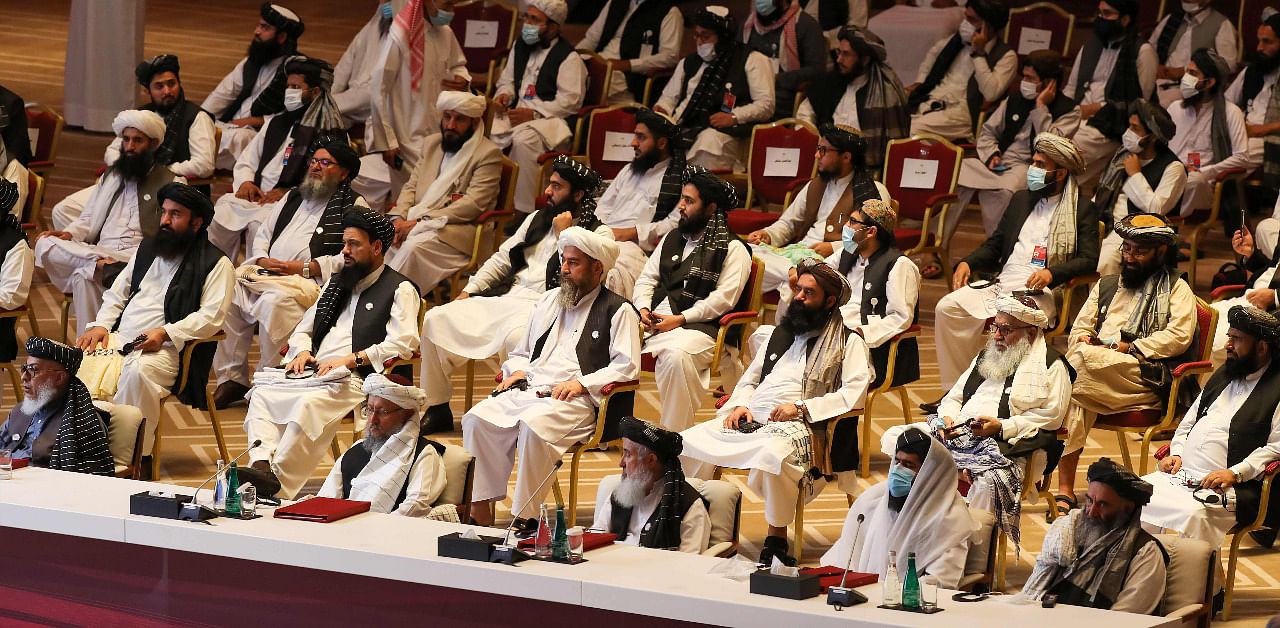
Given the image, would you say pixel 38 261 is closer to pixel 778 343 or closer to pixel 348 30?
pixel 778 343

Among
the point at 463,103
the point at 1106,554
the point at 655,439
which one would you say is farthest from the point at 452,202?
the point at 1106,554

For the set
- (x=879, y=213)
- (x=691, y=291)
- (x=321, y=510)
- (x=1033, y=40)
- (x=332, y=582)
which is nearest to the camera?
(x=332, y=582)

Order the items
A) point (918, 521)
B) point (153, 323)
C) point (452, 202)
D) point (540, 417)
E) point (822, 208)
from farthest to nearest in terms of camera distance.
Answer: point (452, 202) → point (822, 208) → point (153, 323) → point (540, 417) → point (918, 521)

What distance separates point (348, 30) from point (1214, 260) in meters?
7.41

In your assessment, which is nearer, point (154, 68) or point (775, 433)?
point (775, 433)

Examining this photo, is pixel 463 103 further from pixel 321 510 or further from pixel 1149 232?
pixel 321 510

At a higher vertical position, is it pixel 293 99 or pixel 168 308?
pixel 293 99

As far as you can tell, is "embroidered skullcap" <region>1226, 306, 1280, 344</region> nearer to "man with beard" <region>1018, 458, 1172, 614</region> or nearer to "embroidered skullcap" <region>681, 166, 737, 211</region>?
"man with beard" <region>1018, 458, 1172, 614</region>

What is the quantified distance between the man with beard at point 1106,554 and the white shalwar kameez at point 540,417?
1.95 m

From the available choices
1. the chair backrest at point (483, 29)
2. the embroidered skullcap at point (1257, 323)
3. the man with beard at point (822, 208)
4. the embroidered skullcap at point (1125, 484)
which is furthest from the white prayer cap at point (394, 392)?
the chair backrest at point (483, 29)

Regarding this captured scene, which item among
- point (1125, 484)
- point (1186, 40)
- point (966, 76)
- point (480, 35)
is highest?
point (1186, 40)

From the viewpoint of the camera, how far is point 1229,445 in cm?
636

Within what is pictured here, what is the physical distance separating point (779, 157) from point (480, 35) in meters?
2.96

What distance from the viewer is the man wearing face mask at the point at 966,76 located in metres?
10.3
